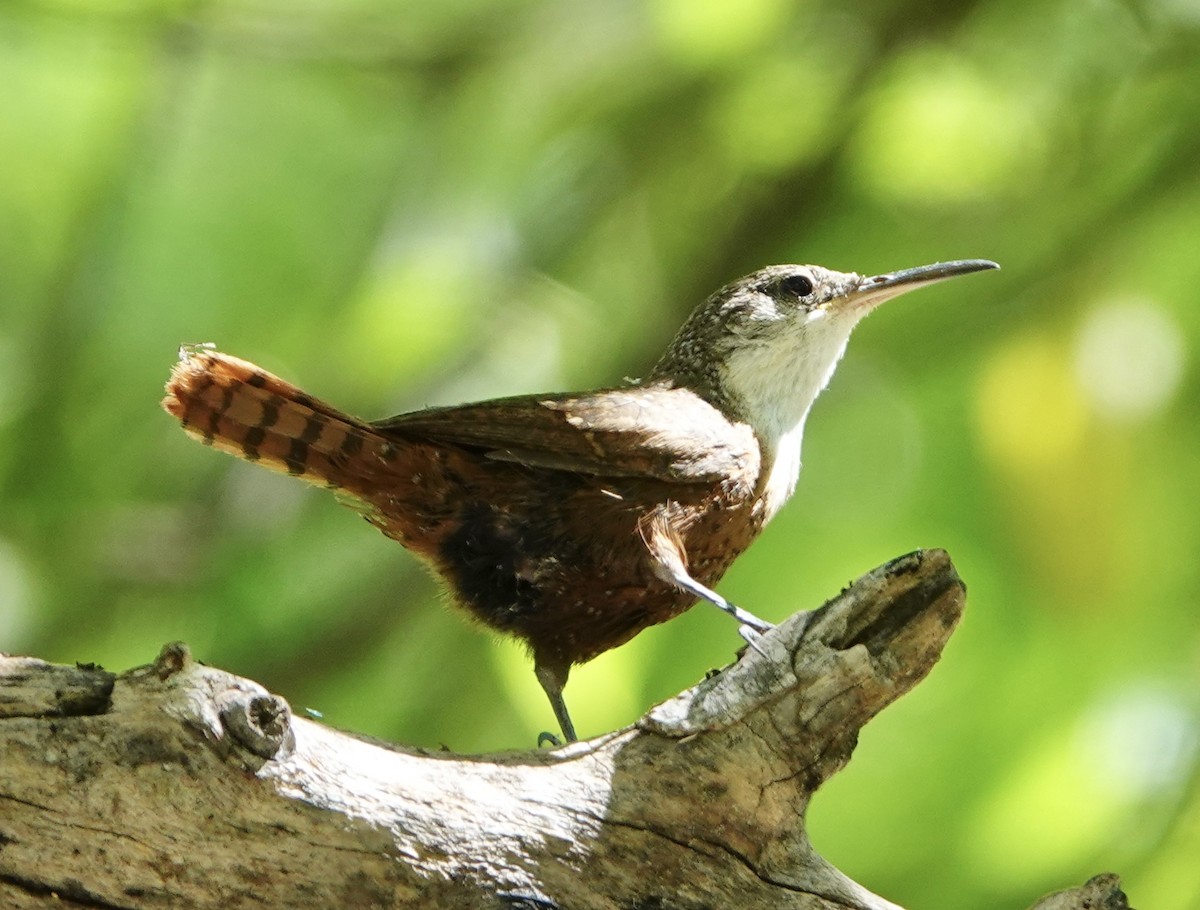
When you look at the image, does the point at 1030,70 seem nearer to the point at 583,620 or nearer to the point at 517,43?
the point at 517,43

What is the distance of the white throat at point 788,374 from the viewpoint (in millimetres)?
4793

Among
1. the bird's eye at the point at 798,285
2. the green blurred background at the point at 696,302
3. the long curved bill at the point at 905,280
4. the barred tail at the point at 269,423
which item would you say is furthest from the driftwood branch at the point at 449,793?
the bird's eye at the point at 798,285

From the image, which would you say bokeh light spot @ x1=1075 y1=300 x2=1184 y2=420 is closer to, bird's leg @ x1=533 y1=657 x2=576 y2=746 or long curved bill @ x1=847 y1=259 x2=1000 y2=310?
long curved bill @ x1=847 y1=259 x2=1000 y2=310

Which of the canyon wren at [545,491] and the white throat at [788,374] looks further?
the white throat at [788,374]

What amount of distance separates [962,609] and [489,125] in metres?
3.36

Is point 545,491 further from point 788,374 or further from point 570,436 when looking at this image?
point 788,374

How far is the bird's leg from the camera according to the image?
4352mm

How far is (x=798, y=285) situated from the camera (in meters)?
5.06

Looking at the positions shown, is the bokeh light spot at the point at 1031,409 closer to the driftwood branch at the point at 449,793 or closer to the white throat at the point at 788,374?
the white throat at the point at 788,374

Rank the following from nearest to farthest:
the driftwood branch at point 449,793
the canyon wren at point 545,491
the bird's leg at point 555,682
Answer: the driftwood branch at point 449,793 → the canyon wren at point 545,491 → the bird's leg at point 555,682

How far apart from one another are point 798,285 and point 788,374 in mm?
354

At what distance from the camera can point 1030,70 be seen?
567 centimetres

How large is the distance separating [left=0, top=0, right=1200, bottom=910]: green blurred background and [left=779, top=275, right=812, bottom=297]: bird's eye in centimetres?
38

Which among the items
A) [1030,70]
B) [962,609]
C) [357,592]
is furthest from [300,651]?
[1030,70]
